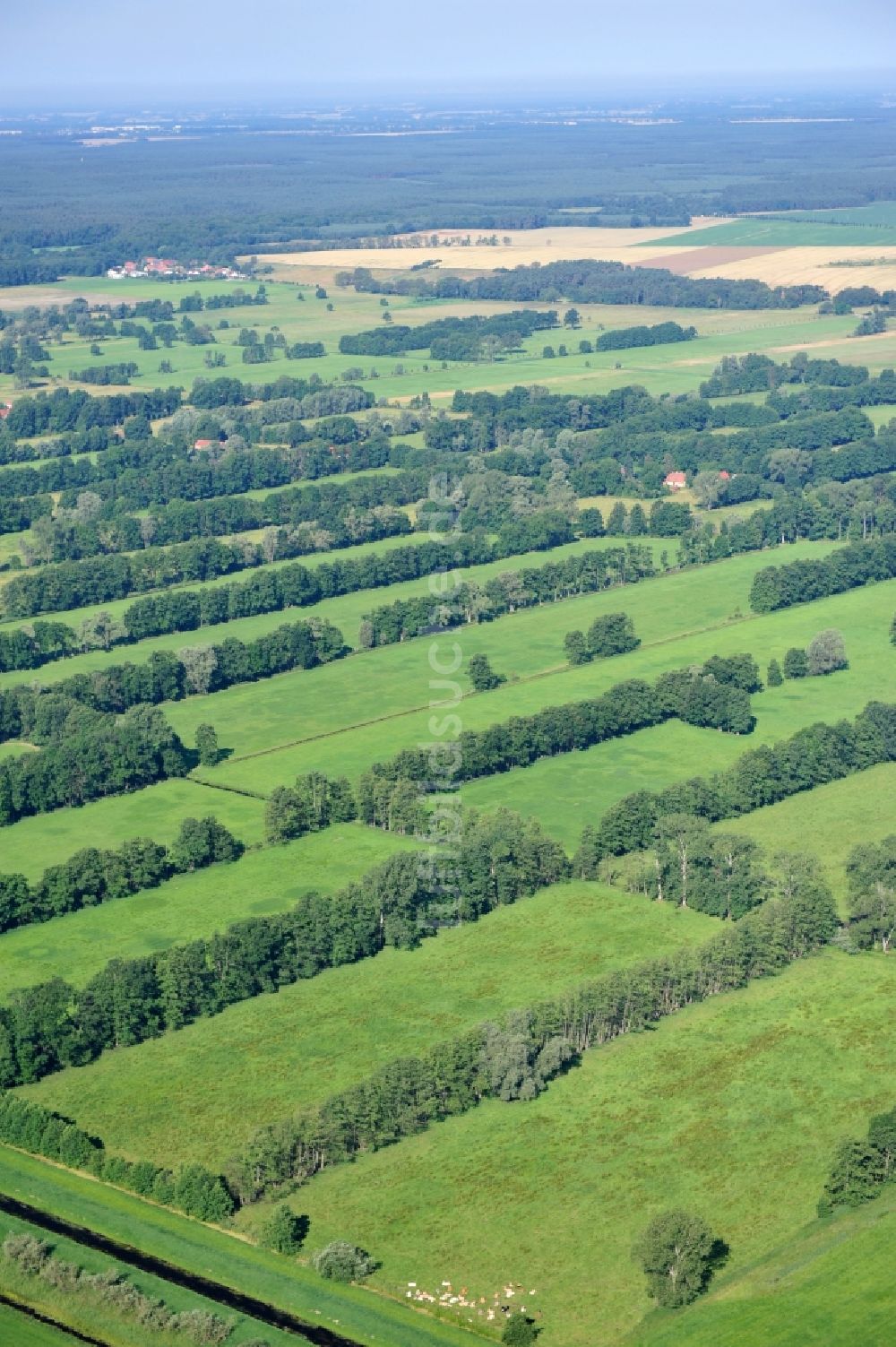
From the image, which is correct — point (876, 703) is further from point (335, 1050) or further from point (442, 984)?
point (335, 1050)

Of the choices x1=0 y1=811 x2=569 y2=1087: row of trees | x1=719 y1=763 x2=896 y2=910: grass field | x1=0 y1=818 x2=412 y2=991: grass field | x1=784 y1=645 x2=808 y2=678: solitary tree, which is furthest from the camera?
x1=784 y1=645 x2=808 y2=678: solitary tree

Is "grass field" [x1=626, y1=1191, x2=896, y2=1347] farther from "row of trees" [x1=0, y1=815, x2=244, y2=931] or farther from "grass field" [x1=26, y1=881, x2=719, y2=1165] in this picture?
"row of trees" [x1=0, y1=815, x2=244, y2=931]

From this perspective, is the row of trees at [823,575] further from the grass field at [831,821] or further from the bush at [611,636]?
the grass field at [831,821]

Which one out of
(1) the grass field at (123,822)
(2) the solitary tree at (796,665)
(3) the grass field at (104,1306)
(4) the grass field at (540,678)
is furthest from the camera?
(2) the solitary tree at (796,665)

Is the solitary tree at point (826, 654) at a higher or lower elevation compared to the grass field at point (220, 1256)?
higher

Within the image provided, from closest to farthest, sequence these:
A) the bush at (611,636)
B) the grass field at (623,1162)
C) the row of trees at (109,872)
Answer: the grass field at (623,1162), the row of trees at (109,872), the bush at (611,636)

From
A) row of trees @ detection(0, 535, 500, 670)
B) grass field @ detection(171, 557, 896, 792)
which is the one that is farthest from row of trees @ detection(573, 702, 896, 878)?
row of trees @ detection(0, 535, 500, 670)

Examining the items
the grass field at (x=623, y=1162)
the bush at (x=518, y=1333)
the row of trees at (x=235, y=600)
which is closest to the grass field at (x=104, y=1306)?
the grass field at (x=623, y=1162)

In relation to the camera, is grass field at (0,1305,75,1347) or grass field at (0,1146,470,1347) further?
grass field at (0,1146,470,1347)

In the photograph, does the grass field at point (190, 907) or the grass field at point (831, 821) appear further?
the grass field at point (831, 821)
